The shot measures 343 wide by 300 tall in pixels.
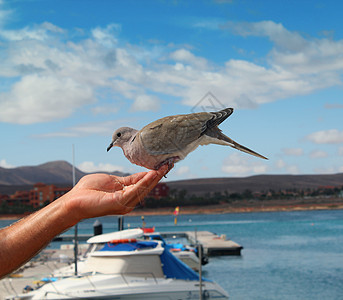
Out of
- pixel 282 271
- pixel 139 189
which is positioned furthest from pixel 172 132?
pixel 282 271

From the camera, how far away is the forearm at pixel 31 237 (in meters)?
2.36

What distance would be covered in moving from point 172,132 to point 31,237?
112 cm

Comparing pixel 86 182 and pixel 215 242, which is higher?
pixel 86 182

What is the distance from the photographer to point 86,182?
102 inches

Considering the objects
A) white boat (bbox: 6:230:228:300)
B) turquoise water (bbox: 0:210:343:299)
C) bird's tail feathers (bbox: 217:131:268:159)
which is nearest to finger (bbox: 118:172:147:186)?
bird's tail feathers (bbox: 217:131:268:159)

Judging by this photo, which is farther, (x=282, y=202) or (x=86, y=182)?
(x=282, y=202)

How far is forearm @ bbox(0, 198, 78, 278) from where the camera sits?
7.73ft

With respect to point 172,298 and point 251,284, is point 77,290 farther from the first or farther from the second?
point 251,284

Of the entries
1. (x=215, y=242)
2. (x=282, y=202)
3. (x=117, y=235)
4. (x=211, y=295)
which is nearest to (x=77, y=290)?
(x=117, y=235)

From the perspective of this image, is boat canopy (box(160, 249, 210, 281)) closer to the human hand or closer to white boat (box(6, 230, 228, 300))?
white boat (box(6, 230, 228, 300))

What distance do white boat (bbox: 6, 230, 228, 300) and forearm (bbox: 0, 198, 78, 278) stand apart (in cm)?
1153

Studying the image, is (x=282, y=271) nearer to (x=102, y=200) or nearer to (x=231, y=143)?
(x=231, y=143)

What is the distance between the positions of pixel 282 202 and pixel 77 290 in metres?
126

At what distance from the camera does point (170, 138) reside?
3.01 m
